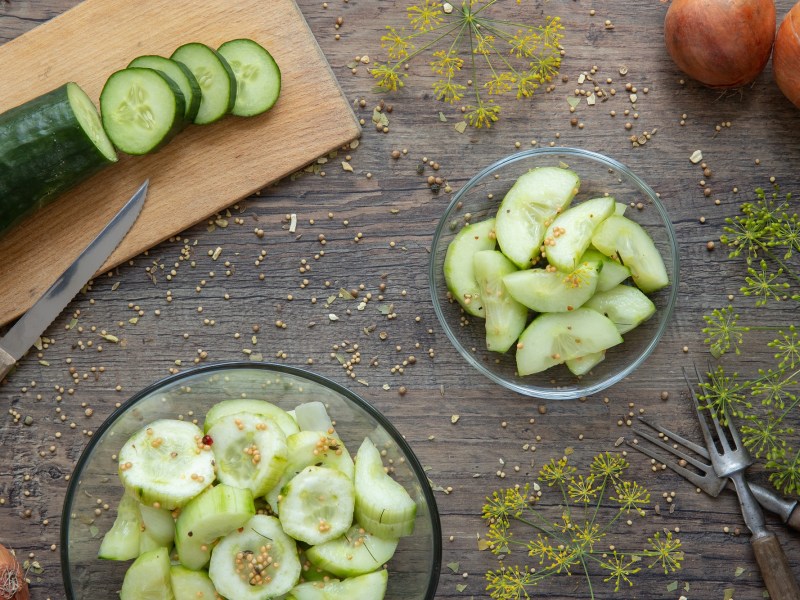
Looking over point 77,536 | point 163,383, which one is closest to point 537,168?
point 163,383

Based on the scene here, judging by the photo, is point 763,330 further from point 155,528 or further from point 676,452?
point 155,528

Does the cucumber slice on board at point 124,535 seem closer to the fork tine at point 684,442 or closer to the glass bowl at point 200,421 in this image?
the glass bowl at point 200,421

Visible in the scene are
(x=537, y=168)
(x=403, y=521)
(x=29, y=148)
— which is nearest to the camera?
(x=403, y=521)

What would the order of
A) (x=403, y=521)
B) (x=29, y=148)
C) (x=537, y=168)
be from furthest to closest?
(x=537, y=168) → (x=29, y=148) → (x=403, y=521)

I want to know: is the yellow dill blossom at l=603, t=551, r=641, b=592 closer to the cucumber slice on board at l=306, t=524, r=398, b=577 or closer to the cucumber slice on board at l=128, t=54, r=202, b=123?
the cucumber slice on board at l=306, t=524, r=398, b=577

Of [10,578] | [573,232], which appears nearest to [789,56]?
[573,232]

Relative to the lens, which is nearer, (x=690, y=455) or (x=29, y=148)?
(x=29, y=148)

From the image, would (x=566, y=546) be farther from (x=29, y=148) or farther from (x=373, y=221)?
(x=29, y=148)
